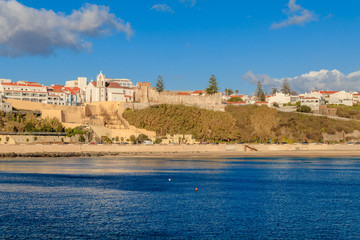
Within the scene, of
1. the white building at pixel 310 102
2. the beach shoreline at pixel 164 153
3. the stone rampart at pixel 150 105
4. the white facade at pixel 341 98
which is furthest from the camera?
the white facade at pixel 341 98

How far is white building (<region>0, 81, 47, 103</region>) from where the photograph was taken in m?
87.4

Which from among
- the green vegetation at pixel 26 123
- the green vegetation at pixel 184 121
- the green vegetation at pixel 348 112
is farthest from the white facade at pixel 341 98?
the green vegetation at pixel 26 123

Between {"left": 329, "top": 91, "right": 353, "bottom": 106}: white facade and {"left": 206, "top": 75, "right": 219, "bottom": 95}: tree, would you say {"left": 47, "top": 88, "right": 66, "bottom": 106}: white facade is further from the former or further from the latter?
{"left": 329, "top": 91, "right": 353, "bottom": 106}: white facade

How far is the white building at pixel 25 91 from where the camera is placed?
87.4 metres

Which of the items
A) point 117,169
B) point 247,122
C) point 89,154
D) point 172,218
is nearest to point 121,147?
point 89,154

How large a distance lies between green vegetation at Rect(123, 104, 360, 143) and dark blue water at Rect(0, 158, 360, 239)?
32749 mm

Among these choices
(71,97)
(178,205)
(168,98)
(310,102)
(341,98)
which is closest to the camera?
(178,205)

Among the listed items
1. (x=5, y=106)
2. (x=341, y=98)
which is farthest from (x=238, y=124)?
(x=341, y=98)

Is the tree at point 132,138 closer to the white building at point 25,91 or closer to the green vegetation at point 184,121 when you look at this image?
the green vegetation at point 184,121

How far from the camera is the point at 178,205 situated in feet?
88.5

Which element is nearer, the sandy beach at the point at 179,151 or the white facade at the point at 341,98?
the sandy beach at the point at 179,151

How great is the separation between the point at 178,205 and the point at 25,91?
6975 centimetres

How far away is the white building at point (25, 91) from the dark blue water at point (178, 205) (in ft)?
152

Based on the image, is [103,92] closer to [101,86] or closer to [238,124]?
[101,86]
